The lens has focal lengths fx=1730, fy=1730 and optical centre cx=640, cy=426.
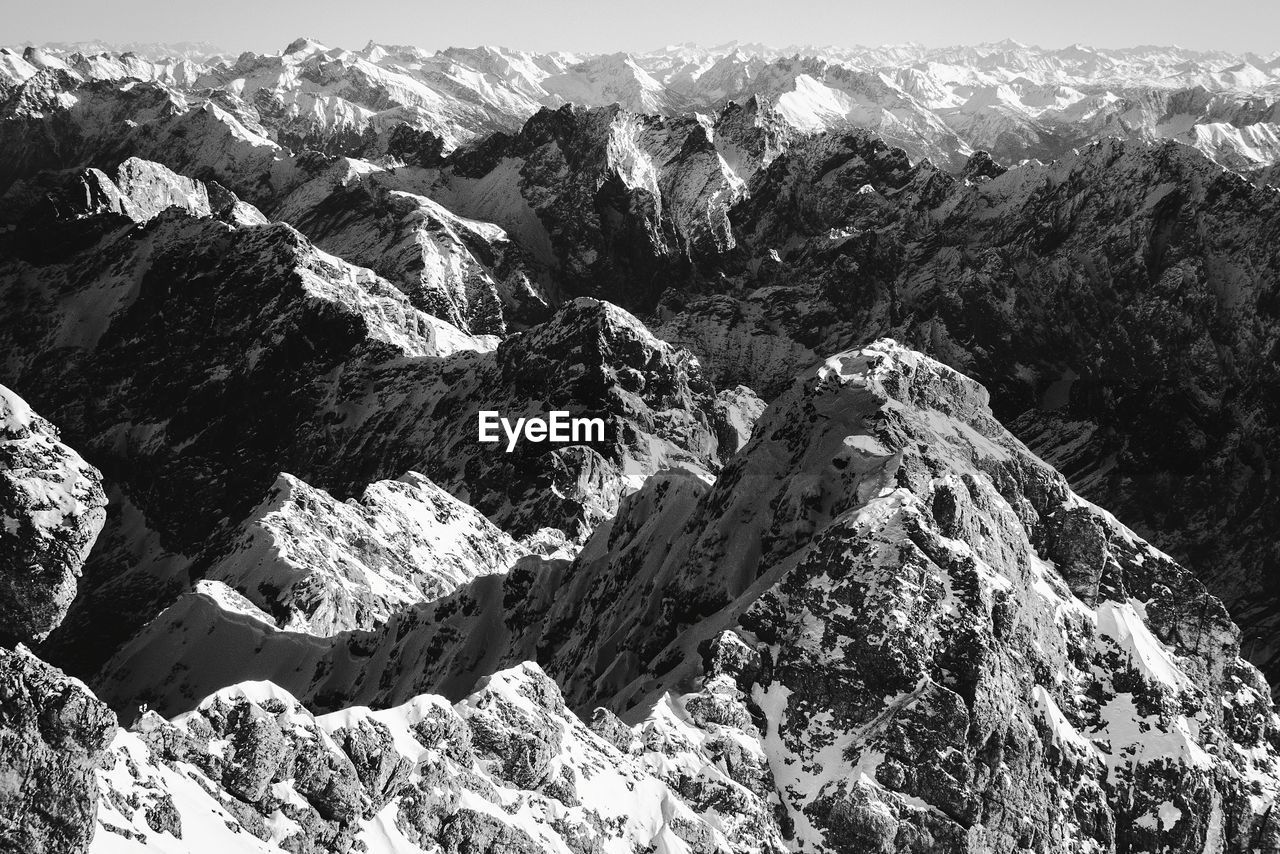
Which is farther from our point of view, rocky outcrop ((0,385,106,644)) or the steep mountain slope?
the steep mountain slope

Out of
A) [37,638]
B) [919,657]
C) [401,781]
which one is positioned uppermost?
[37,638]

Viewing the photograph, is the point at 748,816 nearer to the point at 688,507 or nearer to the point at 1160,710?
the point at 1160,710

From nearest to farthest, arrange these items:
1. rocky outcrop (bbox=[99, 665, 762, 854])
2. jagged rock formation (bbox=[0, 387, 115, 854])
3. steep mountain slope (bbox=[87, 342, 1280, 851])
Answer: jagged rock formation (bbox=[0, 387, 115, 854]), rocky outcrop (bbox=[99, 665, 762, 854]), steep mountain slope (bbox=[87, 342, 1280, 851])

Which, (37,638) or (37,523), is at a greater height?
(37,523)

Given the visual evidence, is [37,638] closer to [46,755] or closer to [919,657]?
[46,755]

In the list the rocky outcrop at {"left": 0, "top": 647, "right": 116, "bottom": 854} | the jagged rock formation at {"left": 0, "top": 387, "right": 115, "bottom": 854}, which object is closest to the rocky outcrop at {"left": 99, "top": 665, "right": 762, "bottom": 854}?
the rocky outcrop at {"left": 0, "top": 647, "right": 116, "bottom": 854}

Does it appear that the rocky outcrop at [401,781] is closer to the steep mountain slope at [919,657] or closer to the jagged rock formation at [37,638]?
the steep mountain slope at [919,657]

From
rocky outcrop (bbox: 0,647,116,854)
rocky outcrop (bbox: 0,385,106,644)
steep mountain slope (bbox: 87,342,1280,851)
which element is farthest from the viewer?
steep mountain slope (bbox: 87,342,1280,851)

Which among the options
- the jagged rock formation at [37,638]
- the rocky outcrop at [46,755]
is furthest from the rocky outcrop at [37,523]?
the rocky outcrop at [46,755]

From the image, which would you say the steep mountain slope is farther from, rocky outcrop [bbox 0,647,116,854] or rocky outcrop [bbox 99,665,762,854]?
rocky outcrop [bbox 0,647,116,854]

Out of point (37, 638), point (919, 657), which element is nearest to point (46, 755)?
point (37, 638)

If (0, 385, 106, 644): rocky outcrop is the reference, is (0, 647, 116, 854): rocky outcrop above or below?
below
